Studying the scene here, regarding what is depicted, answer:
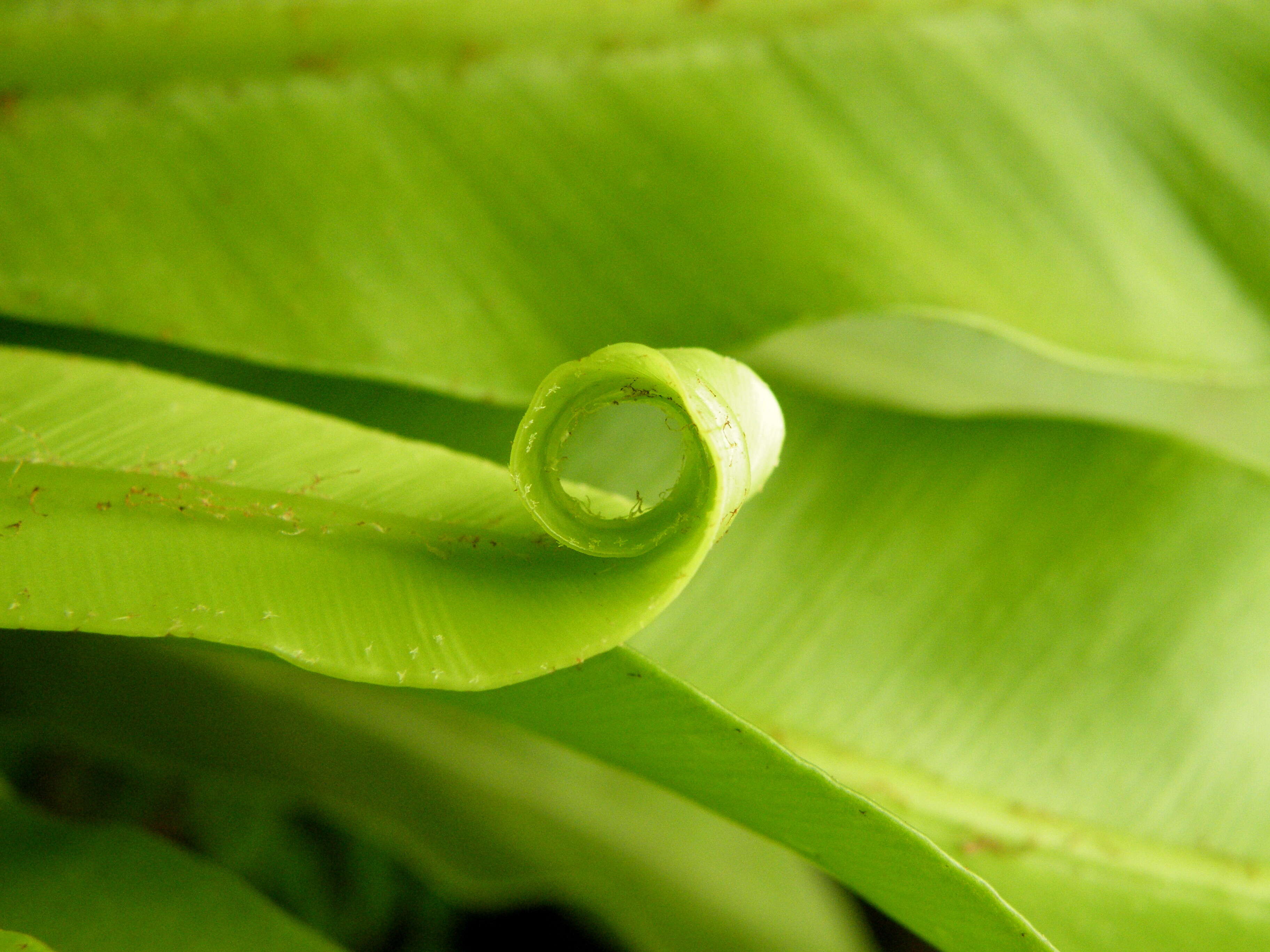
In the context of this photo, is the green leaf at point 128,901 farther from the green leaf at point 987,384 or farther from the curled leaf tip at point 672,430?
the green leaf at point 987,384

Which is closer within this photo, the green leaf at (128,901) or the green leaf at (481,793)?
the green leaf at (128,901)

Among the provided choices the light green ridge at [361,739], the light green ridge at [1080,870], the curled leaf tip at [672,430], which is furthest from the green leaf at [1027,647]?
the curled leaf tip at [672,430]

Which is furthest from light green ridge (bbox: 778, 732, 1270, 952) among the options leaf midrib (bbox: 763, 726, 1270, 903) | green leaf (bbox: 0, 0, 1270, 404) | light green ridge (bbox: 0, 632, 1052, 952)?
green leaf (bbox: 0, 0, 1270, 404)

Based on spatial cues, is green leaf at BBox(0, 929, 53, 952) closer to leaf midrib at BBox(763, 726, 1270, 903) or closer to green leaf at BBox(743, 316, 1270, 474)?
leaf midrib at BBox(763, 726, 1270, 903)

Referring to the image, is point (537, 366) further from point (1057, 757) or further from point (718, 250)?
point (1057, 757)

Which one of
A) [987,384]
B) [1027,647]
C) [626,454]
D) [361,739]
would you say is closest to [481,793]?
[361,739]

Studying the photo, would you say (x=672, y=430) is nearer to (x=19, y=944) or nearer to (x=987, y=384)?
(x=19, y=944)
